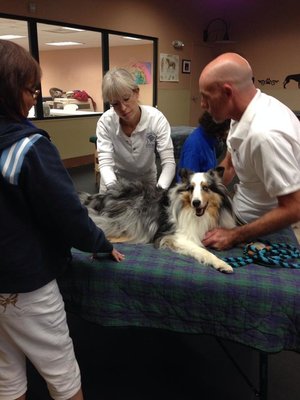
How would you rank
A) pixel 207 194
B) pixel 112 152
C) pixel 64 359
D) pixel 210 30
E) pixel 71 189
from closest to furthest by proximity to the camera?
pixel 71 189, pixel 64 359, pixel 207 194, pixel 112 152, pixel 210 30

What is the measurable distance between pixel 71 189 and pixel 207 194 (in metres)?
0.77

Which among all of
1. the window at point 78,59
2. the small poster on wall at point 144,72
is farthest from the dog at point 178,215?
the small poster on wall at point 144,72

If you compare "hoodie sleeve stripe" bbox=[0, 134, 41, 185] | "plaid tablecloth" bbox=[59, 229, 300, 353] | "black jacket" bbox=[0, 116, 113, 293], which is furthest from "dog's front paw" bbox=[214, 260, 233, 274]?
"hoodie sleeve stripe" bbox=[0, 134, 41, 185]

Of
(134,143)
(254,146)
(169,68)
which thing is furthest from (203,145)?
(169,68)

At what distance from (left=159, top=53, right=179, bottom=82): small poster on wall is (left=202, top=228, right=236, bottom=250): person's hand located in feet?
23.5

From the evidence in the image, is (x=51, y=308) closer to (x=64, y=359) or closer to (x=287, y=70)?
(x=64, y=359)

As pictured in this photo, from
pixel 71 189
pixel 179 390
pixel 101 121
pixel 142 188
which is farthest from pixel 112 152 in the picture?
pixel 179 390

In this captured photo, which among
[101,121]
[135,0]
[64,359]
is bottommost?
A: [64,359]

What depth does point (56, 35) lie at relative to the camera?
7176 millimetres

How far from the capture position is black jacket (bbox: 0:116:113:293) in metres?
1.01

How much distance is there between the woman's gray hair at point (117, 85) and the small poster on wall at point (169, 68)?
21.2 feet

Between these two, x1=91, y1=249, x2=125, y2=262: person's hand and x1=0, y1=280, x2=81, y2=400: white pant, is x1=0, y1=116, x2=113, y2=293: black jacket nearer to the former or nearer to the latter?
x1=0, y1=280, x2=81, y2=400: white pant

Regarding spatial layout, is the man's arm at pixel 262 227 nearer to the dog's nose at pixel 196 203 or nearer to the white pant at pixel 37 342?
the dog's nose at pixel 196 203

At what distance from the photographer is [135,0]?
711 cm
